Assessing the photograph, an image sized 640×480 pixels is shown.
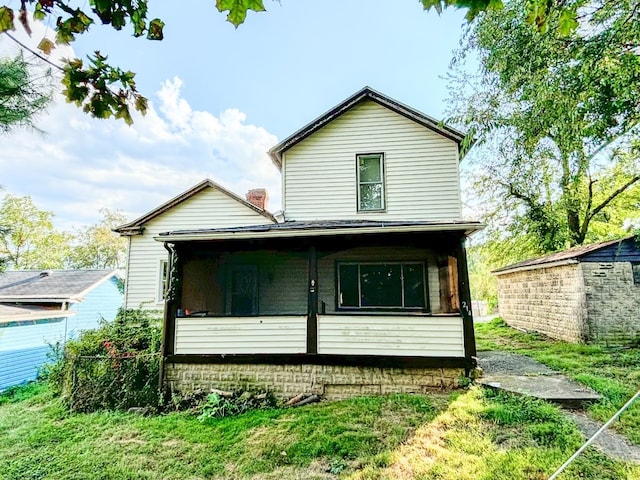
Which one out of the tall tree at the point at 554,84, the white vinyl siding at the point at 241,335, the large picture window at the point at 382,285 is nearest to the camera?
the tall tree at the point at 554,84

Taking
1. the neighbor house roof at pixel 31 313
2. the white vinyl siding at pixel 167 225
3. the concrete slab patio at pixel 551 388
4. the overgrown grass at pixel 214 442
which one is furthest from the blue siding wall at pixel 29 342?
the concrete slab patio at pixel 551 388

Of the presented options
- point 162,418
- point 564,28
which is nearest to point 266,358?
point 162,418

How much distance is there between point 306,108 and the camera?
12227 mm

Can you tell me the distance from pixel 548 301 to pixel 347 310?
7.97 m

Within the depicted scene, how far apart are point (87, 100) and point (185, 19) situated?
0.84 metres

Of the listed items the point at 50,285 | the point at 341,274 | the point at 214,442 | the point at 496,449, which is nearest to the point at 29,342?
the point at 50,285

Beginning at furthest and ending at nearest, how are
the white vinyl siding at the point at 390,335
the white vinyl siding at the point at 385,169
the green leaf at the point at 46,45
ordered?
the white vinyl siding at the point at 385,169, the white vinyl siding at the point at 390,335, the green leaf at the point at 46,45

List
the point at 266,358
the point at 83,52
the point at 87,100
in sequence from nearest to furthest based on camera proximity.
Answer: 1. the point at 83,52
2. the point at 87,100
3. the point at 266,358

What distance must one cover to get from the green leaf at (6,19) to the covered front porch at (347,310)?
17.7ft

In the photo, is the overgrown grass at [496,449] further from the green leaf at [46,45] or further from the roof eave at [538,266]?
the roof eave at [538,266]

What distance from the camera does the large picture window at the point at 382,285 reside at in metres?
8.84

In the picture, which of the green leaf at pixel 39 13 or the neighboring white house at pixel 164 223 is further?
the neighboring white house at pixel 164 223

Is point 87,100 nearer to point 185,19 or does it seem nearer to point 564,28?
point 185,19

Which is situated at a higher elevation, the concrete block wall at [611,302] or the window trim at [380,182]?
the window trim at [380,182]
